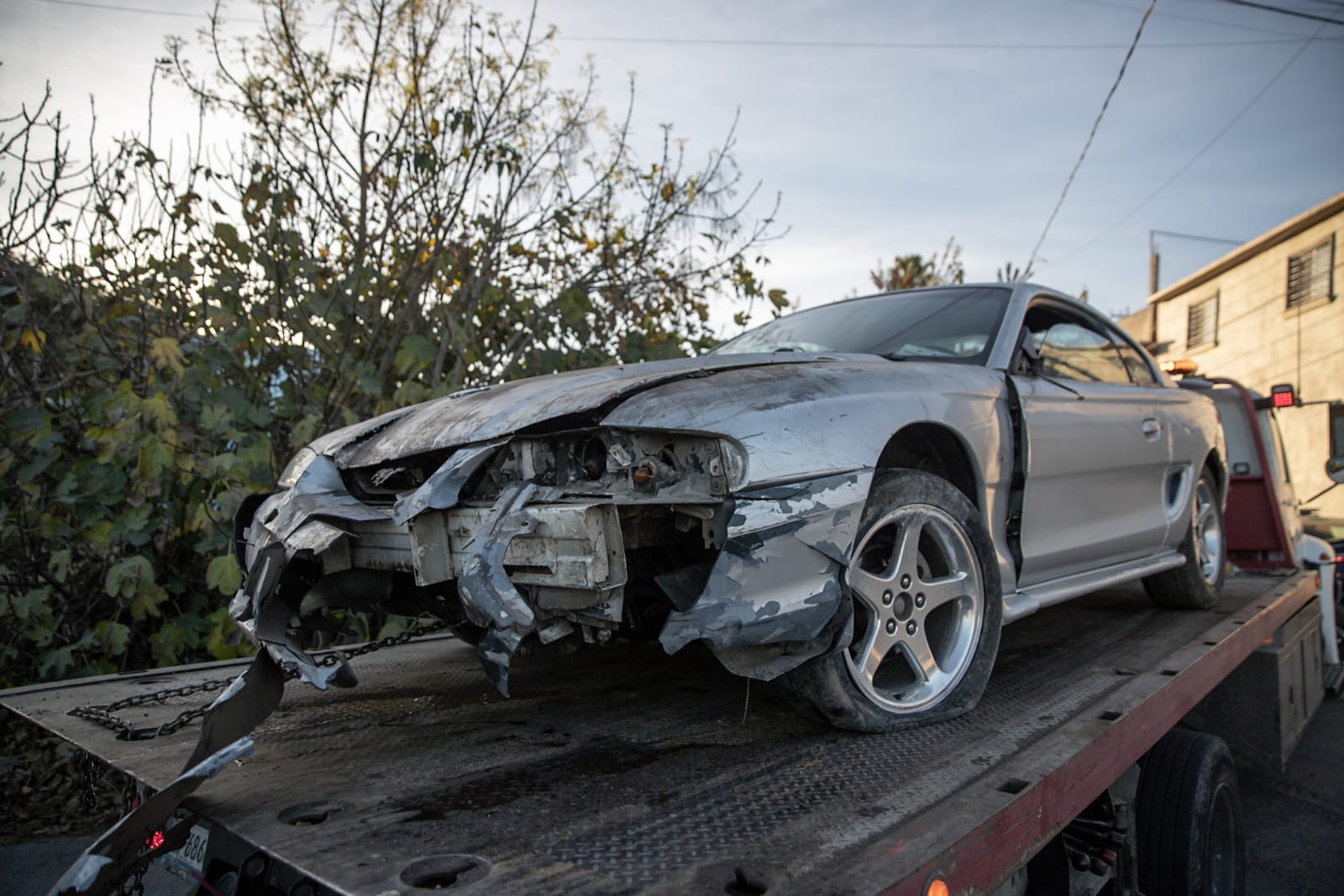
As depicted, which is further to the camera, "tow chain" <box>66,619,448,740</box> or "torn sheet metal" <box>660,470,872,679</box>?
"tow chain" <box>66,619,448,740</box>

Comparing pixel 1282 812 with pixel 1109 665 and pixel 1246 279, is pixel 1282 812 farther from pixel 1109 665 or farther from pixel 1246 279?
pixel 1246 279

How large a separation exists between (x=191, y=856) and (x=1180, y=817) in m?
2.60

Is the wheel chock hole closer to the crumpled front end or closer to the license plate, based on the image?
the crumpled front end

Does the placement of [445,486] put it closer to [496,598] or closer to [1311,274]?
[496,598]

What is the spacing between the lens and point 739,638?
187 cm

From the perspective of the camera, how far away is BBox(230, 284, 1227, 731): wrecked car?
1901mm

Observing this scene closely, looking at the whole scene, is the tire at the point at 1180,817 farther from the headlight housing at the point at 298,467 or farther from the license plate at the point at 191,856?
the headlight housing at the point at 298,467

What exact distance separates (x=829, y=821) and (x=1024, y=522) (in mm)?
1592

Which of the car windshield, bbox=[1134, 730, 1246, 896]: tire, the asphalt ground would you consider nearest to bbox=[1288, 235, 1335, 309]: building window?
the asphalt ground

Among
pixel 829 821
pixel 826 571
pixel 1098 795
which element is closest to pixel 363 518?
pixel 826 571

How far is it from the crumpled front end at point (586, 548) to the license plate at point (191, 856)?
1.33 feet

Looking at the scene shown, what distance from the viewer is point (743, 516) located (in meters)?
1.90

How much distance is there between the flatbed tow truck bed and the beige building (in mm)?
14103

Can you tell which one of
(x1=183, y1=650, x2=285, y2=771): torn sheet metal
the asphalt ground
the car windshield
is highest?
the car windshield
